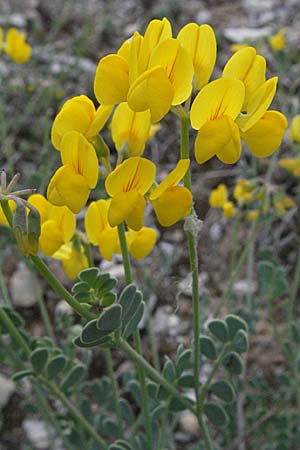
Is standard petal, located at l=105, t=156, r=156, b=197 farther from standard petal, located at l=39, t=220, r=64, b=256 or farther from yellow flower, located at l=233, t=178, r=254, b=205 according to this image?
yellow flower, located at l=233, t=178, r=254, b=205

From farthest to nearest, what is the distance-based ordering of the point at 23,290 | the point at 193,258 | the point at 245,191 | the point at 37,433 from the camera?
the point at 23,290 < the point at 37,433 < the point at 245,191 < the point at 193,258

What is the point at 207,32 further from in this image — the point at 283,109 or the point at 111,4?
the point at 111,4

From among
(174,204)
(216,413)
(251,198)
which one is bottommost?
(216,413)

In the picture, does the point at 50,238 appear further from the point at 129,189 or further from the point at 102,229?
the point at 129,189

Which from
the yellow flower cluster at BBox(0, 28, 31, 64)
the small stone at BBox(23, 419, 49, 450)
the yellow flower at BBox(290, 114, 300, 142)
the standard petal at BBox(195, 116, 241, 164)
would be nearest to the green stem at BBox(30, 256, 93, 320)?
the standard petal at BBox(195, 116, 241, 164)

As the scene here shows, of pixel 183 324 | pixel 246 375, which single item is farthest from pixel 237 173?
pixel 246 375

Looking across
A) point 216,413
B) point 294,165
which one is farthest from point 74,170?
point 294,165
